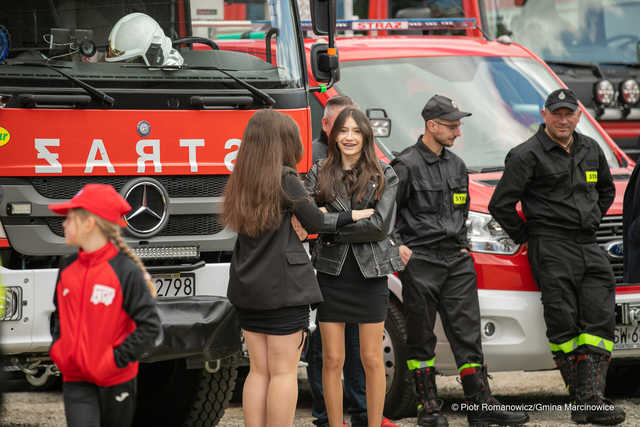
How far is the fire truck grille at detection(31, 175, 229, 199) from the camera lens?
21.4 feet

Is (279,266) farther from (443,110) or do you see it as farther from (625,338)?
(625,338)

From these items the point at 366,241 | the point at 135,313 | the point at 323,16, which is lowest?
the point at 366,241

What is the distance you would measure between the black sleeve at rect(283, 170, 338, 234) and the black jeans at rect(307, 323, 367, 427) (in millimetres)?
1271

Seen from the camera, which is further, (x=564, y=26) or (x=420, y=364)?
(x=564, y=26)

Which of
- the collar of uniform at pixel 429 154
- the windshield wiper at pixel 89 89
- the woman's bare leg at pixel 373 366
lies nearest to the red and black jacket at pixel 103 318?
the windshield wiper at pixel 89 89

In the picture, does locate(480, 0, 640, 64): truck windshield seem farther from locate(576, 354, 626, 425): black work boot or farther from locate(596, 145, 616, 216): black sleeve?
locate(576, 354, 626, 425): black work boot

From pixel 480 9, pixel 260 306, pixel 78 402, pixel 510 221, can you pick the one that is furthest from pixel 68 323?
pixel 480 9

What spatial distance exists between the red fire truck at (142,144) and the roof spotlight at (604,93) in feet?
21.8

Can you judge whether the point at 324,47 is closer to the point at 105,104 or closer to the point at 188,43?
the point at 188,43

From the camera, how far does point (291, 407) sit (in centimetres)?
615

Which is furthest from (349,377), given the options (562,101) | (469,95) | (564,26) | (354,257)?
(564,26)

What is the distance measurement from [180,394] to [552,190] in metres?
2.59

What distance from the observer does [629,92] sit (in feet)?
45.0

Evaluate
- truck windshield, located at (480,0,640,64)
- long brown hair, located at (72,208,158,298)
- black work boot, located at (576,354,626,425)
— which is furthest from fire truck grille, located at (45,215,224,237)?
truck windshield, located at (480,0,640,64)
